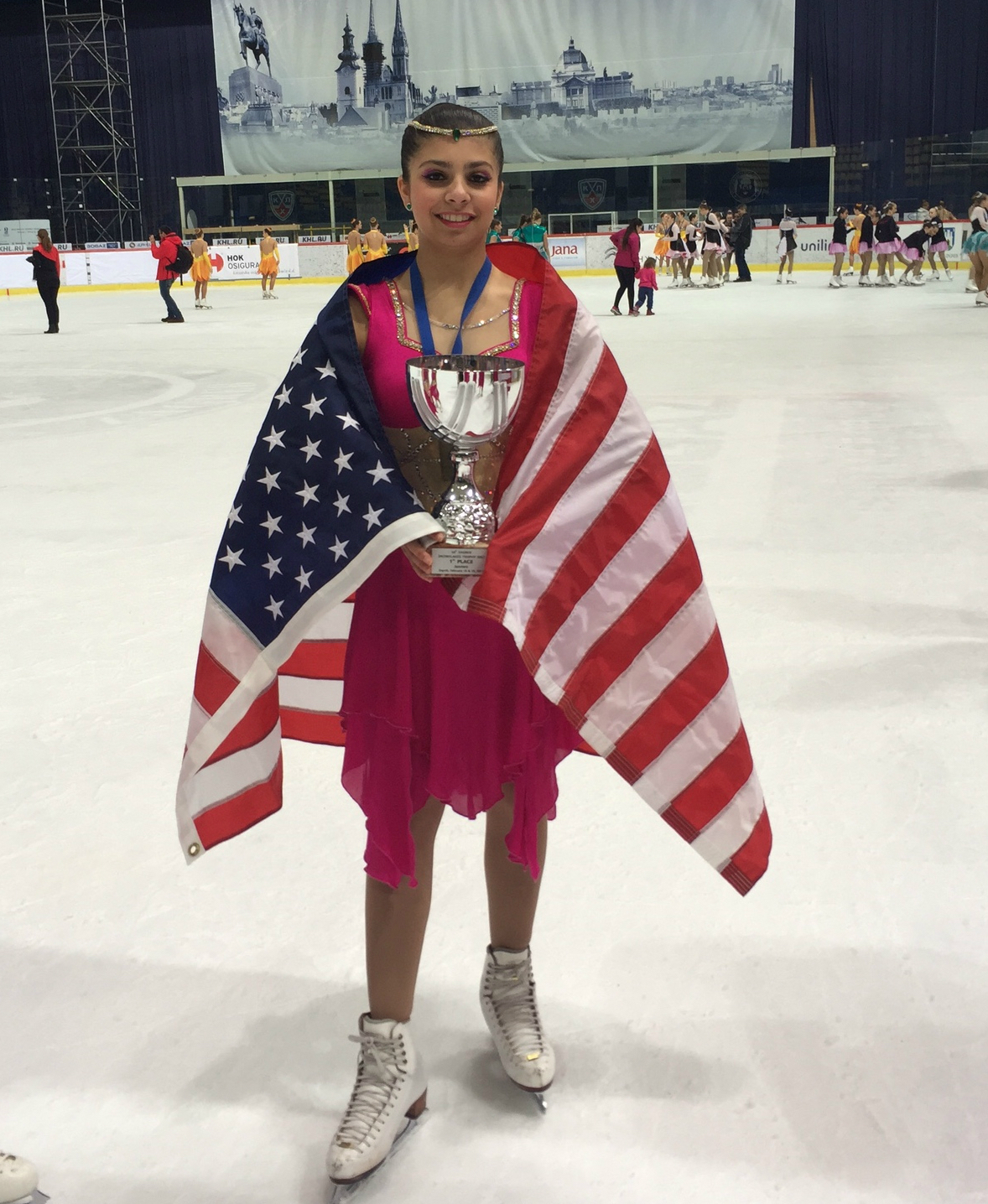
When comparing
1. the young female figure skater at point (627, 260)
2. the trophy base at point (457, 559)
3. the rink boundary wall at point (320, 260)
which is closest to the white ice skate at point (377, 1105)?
the trophy base at point (457, 559)

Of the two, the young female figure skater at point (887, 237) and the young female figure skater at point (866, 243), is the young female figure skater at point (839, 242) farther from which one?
the young female figure skater at point (887, 237)

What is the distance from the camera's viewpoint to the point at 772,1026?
2.02 meters

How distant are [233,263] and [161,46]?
369 inches

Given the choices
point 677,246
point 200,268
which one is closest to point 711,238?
point 677,246

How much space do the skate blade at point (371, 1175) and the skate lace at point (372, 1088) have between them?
5 cm

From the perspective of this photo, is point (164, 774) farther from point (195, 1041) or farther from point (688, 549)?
point (688, 549)

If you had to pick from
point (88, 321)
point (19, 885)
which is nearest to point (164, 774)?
point (19, 885)

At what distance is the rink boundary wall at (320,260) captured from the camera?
2655 centimetres

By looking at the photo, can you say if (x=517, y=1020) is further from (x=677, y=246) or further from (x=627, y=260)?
(x=677, y=246)

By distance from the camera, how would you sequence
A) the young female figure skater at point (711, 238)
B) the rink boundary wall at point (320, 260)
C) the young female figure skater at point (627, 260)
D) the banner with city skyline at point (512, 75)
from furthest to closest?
the banner with city skyline at point (512, 75) → the rink boundary wall at point (320, 260) → the young female figure skater at point (711, 238) → the young female figure skater at point (627, 260)

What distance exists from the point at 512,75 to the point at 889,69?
30.2 feet

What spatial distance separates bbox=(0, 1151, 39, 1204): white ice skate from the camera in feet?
5.30

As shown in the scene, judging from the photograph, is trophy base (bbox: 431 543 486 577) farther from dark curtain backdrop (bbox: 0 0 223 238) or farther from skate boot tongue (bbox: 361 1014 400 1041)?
dark curtain backdrop (bbox: 0 0 223 238)

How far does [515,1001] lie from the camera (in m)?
1.95
